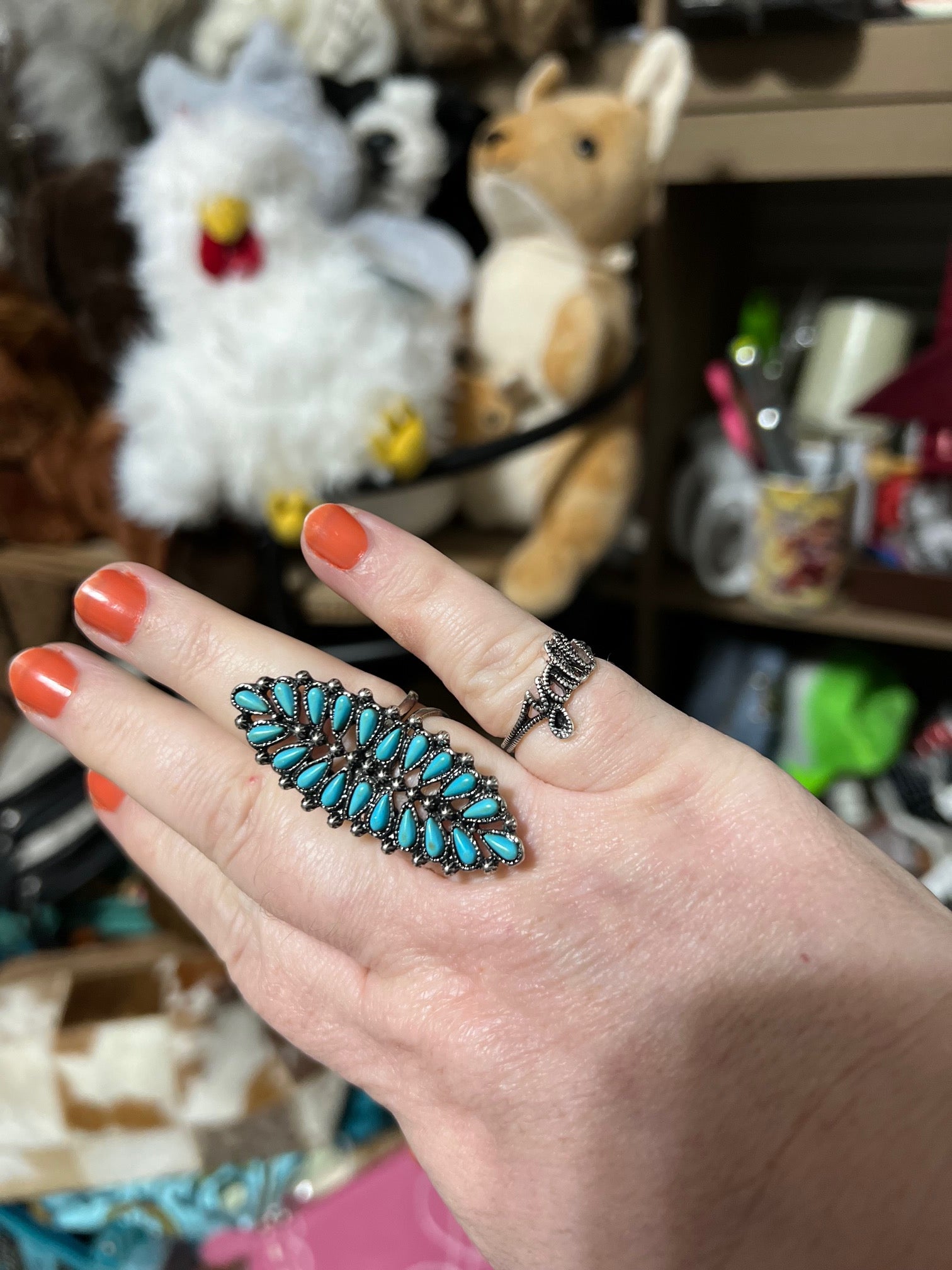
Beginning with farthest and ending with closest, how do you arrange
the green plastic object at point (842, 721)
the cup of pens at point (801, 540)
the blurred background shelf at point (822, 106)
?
the green plastic object at point (842, 721) < the cup of pens at point (801, 540) < the blurred background shelf at point (822, 106)

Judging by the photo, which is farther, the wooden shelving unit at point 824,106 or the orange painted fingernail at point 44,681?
the wooden shelving unit at point 824,106

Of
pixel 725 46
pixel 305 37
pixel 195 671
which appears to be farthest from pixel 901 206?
pixel 195 671

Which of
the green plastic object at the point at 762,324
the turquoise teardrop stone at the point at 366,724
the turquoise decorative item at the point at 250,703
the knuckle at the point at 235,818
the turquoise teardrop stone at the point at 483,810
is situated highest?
the green plastic object at the point at 762,324

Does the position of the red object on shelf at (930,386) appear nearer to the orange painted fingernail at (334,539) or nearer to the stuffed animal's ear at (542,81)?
the stuffed animal's ear at (542,81)

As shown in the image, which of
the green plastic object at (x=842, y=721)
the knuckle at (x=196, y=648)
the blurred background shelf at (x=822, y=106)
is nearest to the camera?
the knuckle at (x=196, y=648)

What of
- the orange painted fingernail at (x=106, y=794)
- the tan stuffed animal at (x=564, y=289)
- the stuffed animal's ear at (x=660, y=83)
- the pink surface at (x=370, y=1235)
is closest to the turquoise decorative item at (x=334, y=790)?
the orange painted fingernail at (x=106, y=794)

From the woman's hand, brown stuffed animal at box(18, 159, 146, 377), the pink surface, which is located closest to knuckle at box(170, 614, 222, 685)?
the woman's hand
